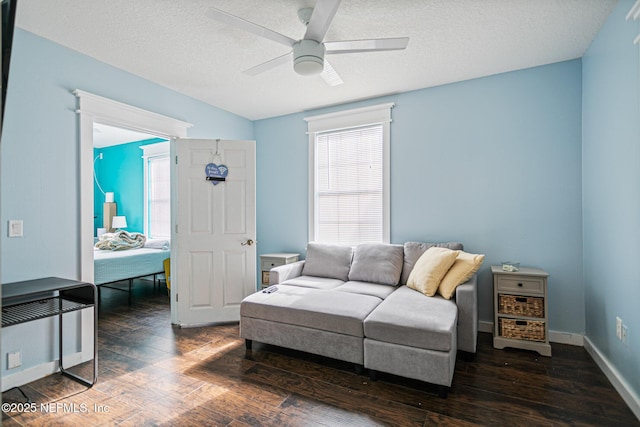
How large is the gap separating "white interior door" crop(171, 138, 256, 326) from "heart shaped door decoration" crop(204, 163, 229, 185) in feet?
0.11

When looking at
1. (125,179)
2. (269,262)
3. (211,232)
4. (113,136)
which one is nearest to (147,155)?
(113,136)

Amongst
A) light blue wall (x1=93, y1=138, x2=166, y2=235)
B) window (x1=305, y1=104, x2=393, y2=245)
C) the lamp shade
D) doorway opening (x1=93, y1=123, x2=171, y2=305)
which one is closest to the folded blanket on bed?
doorway opening (x1=93, y1=123, x2=171, y2=305)

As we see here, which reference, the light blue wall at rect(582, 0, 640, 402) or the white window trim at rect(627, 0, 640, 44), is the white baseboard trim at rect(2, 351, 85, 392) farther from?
the white window trim at rect(627, 0, 640, 44)

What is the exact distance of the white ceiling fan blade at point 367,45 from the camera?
2.34 metres

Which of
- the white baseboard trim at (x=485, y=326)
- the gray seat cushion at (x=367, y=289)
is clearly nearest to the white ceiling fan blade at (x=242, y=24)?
the gray seat cushion at (x=367, y=289)

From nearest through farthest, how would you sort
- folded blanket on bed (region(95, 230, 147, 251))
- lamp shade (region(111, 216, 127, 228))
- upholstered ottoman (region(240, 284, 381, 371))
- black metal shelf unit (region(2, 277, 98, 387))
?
black metal shelf unit (region(2, 277, 98, 387))
upholstered ottoman (region(240, 284, 381, 371))
folded blanket on bed (region(95, 230, 147, 251))
lamp shade (region(111, 216, 127, 228))

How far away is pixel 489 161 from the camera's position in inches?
139

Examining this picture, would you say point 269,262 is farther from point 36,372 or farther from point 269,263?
point 36,372

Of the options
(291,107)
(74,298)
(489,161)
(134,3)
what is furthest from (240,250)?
(489,161)

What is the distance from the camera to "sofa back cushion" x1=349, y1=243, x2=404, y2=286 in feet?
11.7

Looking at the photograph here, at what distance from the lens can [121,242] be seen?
531cm

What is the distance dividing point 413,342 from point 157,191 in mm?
5711

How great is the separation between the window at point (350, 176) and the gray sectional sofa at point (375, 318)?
→ 20.7 inches

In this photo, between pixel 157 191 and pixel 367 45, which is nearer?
pixel 367 45
